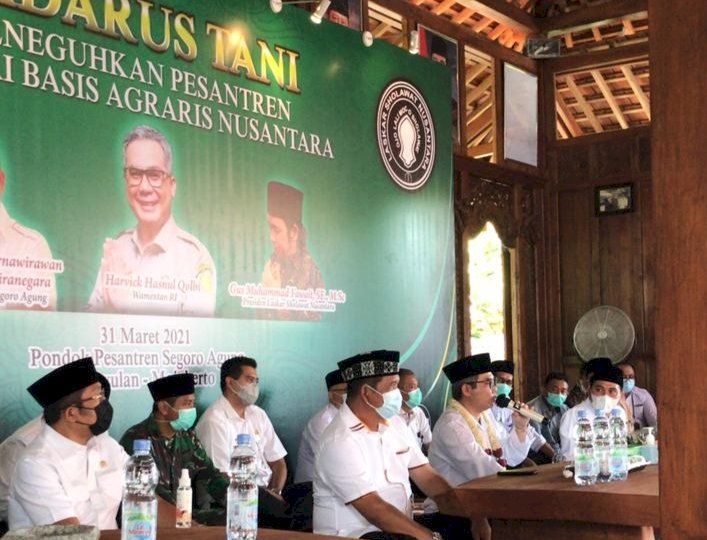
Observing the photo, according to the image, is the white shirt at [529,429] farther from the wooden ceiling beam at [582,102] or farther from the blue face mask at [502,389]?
the wooden ceiling beam at [582,102]

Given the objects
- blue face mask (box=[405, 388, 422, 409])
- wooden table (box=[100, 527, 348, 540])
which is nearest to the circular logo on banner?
blue face mask (box=[405, 388, 422, 409])

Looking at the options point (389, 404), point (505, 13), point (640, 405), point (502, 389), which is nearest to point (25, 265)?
point (389, 404)

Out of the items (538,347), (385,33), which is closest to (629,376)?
(538,347)

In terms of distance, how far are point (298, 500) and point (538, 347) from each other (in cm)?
560

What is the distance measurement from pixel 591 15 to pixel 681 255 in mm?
9239

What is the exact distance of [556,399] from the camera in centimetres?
832

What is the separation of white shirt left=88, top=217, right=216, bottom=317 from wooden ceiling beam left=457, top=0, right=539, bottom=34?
15.6ft

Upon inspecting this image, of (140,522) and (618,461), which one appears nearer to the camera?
(140,522)

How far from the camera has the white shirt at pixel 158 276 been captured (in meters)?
5.86

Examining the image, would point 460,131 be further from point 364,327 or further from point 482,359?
point 482,359

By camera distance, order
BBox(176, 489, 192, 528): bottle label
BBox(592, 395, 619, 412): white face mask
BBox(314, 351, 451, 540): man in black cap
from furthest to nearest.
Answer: BBox(592, 395, 619, 412): white face mask → BBox(176, 489, 192, 528): bottle label → BBox(314, 351, 451, 540): man in black cap

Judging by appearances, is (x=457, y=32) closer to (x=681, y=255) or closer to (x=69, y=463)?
(x=69, y=463)

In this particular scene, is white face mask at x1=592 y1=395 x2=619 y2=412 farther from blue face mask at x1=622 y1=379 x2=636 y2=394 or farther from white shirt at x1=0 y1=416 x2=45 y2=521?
white shirt at x1=0 y1=416 x2=45 y2=521

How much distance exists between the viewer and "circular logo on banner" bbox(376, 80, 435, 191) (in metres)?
8.14
